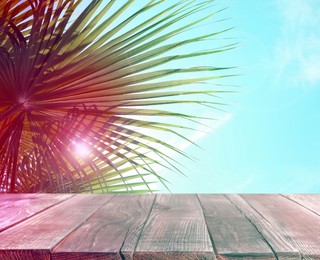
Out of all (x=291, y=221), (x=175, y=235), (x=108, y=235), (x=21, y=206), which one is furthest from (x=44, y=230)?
(x=291, y=221)

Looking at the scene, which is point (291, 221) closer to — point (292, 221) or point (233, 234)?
point (292, 221)

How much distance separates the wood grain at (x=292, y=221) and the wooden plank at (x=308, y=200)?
3cm

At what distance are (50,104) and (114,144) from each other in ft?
1.27

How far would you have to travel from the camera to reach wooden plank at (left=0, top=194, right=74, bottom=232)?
1205mm

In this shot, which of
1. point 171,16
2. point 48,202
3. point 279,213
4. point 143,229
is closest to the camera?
point 143,229

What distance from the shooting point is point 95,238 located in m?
0.96

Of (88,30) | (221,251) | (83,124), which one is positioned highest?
(88,30)

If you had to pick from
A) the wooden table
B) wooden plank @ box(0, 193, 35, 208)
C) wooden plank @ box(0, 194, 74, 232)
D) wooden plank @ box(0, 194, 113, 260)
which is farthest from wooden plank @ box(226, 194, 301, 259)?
wooden plank @ box(0, 193, 35, 208)

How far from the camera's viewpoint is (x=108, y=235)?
3.23ft

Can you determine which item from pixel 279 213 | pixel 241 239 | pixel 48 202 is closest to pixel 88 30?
pixel 48 202

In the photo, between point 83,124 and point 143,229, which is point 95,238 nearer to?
point 143,229

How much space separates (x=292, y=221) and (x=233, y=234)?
0.85ft

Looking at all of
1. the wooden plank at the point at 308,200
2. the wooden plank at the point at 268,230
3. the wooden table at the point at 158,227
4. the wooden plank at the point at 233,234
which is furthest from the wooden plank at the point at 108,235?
the wooden plank at the point at 308,200

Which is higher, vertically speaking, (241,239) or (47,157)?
(47,157)
